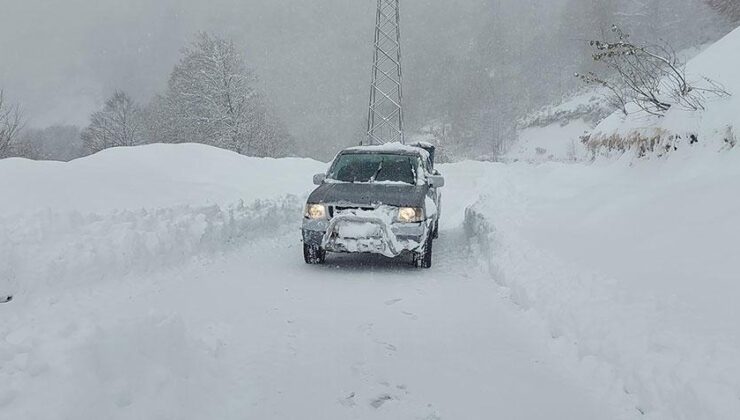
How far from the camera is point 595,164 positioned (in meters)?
11.5

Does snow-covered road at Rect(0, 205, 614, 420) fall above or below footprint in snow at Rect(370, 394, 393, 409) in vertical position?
above

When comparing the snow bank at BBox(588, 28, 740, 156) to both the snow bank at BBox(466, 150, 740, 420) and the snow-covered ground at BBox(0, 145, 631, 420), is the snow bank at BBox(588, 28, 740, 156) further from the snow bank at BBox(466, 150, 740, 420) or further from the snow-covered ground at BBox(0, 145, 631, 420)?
the snow-covered ground at BBox(0, 145, 631, 420)

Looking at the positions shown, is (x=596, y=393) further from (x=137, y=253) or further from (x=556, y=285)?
(x=137, y=253)

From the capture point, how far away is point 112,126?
43312 millimetres

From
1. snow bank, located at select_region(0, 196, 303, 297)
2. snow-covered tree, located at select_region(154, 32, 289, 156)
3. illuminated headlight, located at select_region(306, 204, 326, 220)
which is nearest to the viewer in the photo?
snow bank, located at select_region(0, 196, 303, 297)

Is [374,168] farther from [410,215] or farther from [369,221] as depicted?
[369,221]

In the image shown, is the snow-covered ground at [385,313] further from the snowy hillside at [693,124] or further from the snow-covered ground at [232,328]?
the snowy hillside at [693,124]

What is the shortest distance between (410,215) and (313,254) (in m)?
1.58

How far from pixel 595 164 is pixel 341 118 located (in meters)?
119

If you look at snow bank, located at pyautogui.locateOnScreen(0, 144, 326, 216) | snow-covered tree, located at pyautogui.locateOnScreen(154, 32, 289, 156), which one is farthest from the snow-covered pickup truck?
snow-covered tree, located at pyautogui.locateOnScreen(154, 32, 289, 156)

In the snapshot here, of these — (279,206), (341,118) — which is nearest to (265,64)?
(341,118)

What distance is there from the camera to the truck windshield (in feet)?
26.7

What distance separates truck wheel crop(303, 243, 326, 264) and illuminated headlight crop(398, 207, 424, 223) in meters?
1.34

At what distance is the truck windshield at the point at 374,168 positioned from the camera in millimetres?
8133
